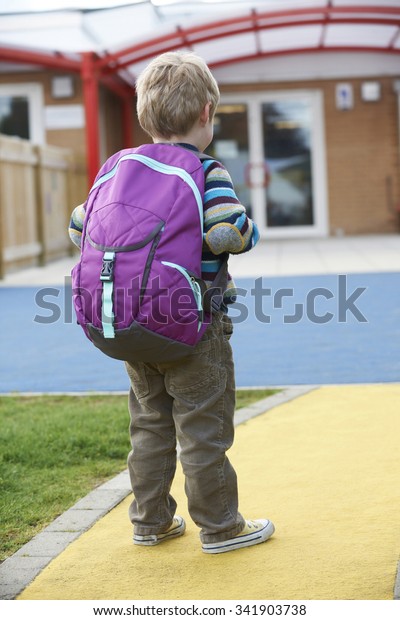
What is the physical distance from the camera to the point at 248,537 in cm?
330

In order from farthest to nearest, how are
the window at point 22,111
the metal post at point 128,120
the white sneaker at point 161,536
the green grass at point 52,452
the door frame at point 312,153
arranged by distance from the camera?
1. the metal post at point 128,120
2. the door frame at point 312,153
3. the window at point 22,111
4. the green grass at point 52,452
5. the white sneaker at point 161,536

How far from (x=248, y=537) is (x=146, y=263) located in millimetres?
971

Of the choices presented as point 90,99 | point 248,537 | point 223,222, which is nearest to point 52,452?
point 248,537

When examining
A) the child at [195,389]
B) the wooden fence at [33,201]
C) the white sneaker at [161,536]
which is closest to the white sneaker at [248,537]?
the child at [195,389]

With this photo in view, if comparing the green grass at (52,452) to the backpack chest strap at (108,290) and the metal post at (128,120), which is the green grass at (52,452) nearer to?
the backpack chest strap at (108,290)

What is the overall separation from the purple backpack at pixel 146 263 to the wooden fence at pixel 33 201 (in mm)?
10260

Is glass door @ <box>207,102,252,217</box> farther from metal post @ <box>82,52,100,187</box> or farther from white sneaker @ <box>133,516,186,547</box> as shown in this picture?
white sneaker @ <box>133,516,186,547</box>

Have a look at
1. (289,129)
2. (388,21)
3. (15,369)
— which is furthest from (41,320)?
(289,129)

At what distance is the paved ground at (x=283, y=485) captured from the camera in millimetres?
2986

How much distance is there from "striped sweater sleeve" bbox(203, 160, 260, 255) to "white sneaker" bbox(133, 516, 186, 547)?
96cm

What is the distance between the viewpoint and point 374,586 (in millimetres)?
2871

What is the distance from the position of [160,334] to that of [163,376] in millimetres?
327

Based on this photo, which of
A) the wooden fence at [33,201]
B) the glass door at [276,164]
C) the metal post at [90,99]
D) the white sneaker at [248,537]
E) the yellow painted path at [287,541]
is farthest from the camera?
the glass door at [276,164]
